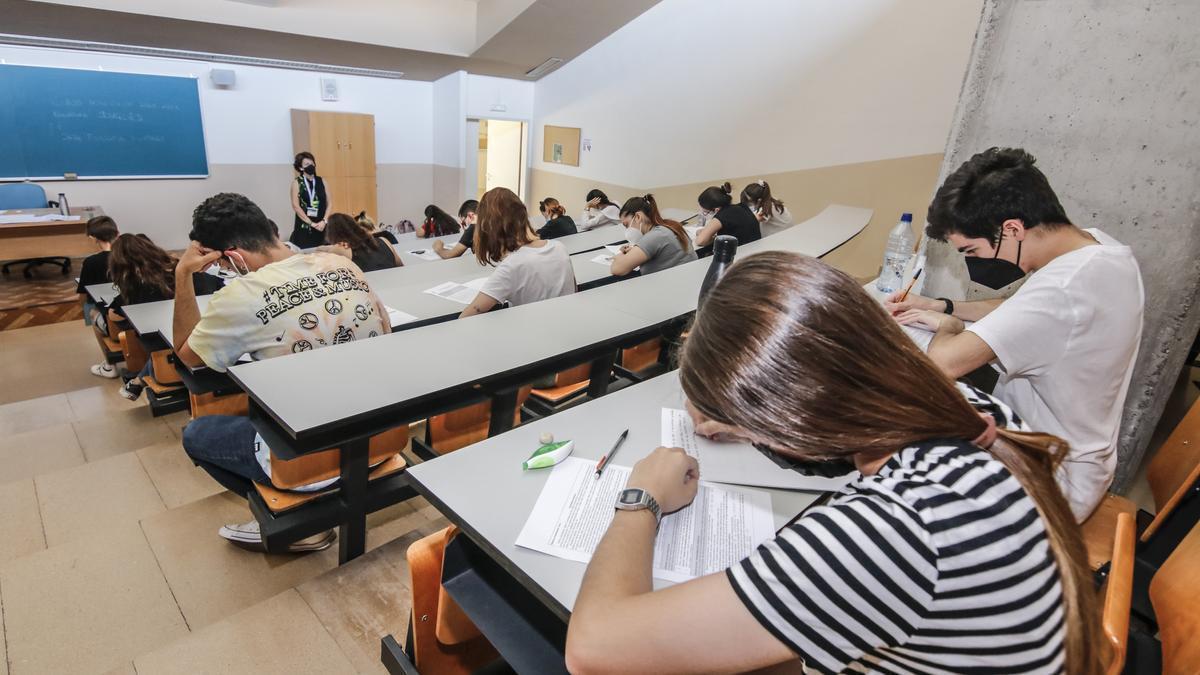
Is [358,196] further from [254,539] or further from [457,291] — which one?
[254,539]

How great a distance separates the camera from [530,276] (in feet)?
8.20

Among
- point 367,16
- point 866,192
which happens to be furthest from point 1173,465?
point 367,16

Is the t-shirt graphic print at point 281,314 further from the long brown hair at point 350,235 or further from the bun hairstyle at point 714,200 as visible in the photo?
the bun hairstyle at point 714,200

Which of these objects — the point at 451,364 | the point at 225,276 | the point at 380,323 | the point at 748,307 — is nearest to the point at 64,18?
the point at 225,276

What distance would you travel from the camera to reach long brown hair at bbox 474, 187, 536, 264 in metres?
2.48

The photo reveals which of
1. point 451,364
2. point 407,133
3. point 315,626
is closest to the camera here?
point 315,626

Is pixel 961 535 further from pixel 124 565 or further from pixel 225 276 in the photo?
pixel 225 276

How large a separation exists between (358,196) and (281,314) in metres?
6.80

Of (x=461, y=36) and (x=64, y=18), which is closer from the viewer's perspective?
(x=64, y=18)

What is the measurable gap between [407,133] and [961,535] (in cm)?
905

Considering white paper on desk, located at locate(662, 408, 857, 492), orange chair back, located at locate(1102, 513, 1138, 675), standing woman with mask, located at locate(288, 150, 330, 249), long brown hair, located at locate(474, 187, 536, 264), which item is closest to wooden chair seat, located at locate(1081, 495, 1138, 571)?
orange chair back, located at locate(1102, 513, 1138, 675)

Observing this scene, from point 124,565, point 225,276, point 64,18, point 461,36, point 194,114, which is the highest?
point 461,36

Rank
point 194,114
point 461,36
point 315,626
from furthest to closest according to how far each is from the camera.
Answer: point 194,114 < point 461,36 < point 315,626

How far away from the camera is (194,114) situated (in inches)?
263
